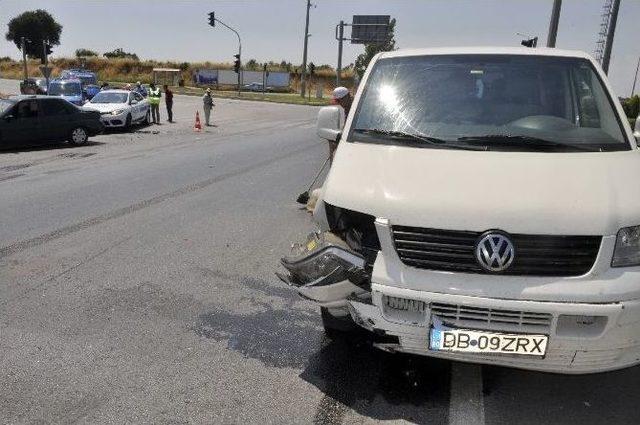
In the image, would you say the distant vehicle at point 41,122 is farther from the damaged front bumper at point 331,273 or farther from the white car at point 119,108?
the damaged front bumper at point 331,273

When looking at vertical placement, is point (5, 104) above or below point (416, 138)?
below

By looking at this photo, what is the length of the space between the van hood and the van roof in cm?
115

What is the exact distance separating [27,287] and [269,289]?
212 cm

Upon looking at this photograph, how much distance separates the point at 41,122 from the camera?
15.2 meters

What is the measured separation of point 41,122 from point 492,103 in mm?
14605

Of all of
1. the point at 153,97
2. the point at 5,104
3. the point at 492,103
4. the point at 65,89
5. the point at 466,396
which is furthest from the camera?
the point at 65,89

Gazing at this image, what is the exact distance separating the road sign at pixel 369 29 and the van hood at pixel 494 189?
47.7 meters

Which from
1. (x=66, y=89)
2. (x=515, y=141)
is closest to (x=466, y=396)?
(x=515, y=141)

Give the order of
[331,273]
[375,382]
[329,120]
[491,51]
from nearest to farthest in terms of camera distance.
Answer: [331,273]
[375,382]
[491,51]
[329,120]

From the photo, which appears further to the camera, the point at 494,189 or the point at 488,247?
the point at 494,189

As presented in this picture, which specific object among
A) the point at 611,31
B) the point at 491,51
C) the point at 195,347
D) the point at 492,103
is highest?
the point at 611,31

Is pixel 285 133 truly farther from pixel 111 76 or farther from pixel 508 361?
pixel 111 76

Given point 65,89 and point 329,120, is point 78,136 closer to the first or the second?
point 65,89

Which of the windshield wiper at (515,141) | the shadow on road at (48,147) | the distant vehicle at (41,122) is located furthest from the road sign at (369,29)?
the windshield wiper at (515,141)
